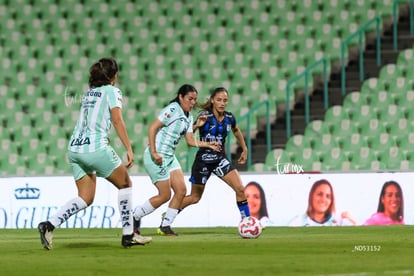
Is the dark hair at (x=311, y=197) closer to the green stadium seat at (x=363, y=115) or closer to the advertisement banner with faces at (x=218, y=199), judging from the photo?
the advertisement banner with faces at (x=218, y=199)

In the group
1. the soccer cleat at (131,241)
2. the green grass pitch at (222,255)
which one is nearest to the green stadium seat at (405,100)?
the green grass pitch at (222,255)

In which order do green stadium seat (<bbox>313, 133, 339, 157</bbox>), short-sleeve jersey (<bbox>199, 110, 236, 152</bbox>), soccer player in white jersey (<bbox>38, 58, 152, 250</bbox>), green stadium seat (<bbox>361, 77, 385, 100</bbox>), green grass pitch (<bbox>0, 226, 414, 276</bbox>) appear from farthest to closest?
green stadium seat (<bbox>361, 77, 385, 100</bbox>) < green stadium seat (<bbox>313, 133, 339, 157</bbox>) < short-sleeve jersey (<bbox>199, 110, 236, 152</bbox>) < soccer player in white jersey (<bbox>38, 58, 152, 250</bbox>) < green grass pitch (<bbox>0, 226, 414, 276</bbox>)

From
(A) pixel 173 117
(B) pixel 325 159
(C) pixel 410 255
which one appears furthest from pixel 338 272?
(B) pixel 325 159

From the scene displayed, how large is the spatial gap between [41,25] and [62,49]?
88cm

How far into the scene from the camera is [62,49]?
24.4 metres

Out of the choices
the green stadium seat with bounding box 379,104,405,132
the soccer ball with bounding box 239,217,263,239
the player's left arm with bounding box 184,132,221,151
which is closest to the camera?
the soccer ball with bounding box 239,217,263,239

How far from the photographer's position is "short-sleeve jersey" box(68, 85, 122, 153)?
11.3 meters

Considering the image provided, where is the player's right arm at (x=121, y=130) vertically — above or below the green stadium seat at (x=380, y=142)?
below

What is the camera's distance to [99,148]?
37.0 feet

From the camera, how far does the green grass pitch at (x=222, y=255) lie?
8977 mm

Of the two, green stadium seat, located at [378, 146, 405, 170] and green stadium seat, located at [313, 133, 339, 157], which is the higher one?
green stadium seat, located at [313, 133, 339, 157]

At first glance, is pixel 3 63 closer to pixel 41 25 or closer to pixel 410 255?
pixel 41 25

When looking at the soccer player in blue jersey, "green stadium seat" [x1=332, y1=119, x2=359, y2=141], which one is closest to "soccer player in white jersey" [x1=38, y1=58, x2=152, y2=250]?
the soccer player in blue jersey

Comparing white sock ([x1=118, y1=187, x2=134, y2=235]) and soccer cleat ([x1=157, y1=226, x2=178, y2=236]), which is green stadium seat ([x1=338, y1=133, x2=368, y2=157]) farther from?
white sock ([x1=118, y1=187, x2=134, y2=235])
